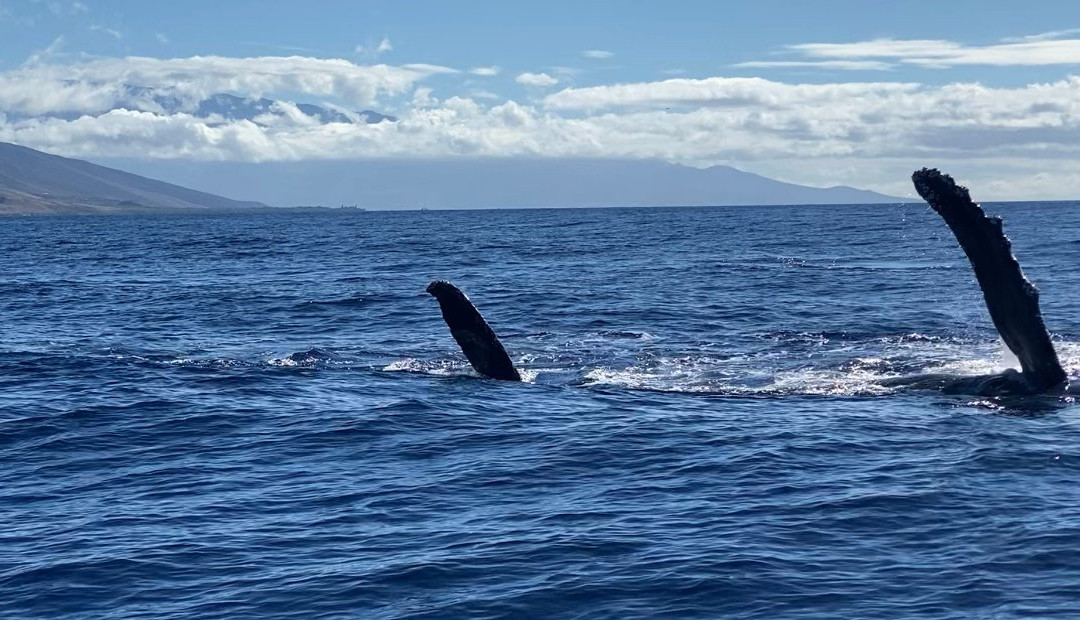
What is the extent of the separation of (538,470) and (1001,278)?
11594mm

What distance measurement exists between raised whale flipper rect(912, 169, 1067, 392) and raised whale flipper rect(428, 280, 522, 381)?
10626mm

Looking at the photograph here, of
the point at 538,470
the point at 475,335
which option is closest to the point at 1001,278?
the point at 538,470

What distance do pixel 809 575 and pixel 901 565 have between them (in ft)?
3.96

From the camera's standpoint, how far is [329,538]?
57.9ft

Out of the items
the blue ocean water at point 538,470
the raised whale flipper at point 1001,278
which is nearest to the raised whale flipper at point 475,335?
the blue ocean water at point 538,470

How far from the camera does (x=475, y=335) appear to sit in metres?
32.0

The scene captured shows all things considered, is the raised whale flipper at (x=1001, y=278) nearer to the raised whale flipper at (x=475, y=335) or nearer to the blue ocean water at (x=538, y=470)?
the blue ocean water at (x=538, y=470)

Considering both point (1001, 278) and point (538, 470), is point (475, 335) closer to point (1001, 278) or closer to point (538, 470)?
point (538, 470)

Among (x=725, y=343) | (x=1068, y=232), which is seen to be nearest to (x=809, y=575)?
(x=725, y=343)

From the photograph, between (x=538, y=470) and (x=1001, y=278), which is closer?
(x=538, y=470)

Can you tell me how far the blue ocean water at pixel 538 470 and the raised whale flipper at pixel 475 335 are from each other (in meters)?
0.95

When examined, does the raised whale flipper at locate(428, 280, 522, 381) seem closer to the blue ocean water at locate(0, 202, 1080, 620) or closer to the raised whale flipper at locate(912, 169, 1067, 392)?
the blue ocean water at locate(0, 202, 1080, 620)

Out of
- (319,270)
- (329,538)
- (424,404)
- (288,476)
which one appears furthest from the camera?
(319,270)

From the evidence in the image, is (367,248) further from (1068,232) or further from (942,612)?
(942,612)
